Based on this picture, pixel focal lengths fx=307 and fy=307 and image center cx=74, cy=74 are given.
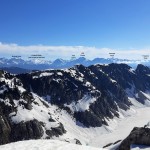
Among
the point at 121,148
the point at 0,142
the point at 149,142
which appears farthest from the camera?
the point at 0,142

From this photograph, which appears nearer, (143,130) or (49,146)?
(49,146)

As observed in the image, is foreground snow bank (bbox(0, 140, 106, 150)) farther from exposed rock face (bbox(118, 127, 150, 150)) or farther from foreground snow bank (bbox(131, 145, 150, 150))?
exposed rock face (bbox(118, 127, 150, 150))

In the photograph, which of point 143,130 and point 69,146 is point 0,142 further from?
point 69,146

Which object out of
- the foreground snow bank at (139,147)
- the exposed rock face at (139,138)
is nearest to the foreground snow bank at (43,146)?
the foreground snow bank at (139,147)

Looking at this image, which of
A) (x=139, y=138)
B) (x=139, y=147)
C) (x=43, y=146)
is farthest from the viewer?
(x=139, y=138)

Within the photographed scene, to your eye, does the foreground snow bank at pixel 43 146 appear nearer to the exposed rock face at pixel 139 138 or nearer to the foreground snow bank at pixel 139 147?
the foreground snow bank at pixel 139 147

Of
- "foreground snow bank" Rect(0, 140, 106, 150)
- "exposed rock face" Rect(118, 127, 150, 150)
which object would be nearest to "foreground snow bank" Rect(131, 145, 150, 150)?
"exposed rock face" Rect(118, 127, 150, 150)

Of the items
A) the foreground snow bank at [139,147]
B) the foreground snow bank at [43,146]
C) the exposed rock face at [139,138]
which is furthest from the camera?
the exposed rock face at [139,138]

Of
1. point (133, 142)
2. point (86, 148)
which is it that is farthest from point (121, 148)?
point (86, 148)

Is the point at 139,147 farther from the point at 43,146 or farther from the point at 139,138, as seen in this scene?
the point at 43,146

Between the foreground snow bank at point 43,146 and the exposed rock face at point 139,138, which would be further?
the exposed rock face at point 139,138

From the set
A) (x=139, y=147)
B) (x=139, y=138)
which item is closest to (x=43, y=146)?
(x=139, y=147)
